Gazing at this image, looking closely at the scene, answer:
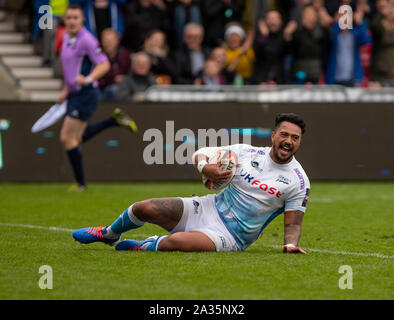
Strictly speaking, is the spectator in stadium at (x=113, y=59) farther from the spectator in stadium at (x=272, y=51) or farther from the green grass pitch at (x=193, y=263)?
Answer: the green grass pitch at (x=193, y=263)

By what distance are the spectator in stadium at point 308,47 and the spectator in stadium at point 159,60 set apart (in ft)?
7.48

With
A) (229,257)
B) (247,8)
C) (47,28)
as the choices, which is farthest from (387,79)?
(229,257)

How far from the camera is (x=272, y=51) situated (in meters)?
17.2

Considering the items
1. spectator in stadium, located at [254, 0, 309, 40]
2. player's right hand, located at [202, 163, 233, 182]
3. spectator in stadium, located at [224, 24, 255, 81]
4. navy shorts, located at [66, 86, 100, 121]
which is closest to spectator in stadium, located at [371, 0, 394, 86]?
spectator in stadium, located at [254, 0, 309, 40]

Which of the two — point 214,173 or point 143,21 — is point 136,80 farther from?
point 214,173

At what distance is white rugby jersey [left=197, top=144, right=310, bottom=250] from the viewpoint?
7582 mm

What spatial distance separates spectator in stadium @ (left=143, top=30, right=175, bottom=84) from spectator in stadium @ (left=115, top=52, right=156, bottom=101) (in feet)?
1.14

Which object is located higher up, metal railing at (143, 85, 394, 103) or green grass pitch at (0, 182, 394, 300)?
metal railing at (143, 85, 394, 103)

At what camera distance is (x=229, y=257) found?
742cm

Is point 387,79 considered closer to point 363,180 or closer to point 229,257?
point 363,180

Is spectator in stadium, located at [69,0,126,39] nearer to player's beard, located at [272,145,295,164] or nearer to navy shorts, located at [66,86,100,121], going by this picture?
navy shorts, located at [66,86,100,121]

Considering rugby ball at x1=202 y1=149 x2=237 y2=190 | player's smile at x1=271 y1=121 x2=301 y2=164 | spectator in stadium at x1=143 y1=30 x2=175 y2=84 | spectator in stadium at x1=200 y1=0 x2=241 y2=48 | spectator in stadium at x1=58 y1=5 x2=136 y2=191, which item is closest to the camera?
rugby ball at x1=202 y1=149 x2=237 y2=190

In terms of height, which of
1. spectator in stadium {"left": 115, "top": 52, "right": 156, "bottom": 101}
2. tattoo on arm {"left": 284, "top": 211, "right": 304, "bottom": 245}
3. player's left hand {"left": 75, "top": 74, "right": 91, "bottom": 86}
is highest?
player's left hand {"left": 75, "top": 74, "right": 91, "bottom": 86}

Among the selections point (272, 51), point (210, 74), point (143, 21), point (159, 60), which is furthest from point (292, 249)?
point (143, 21)
